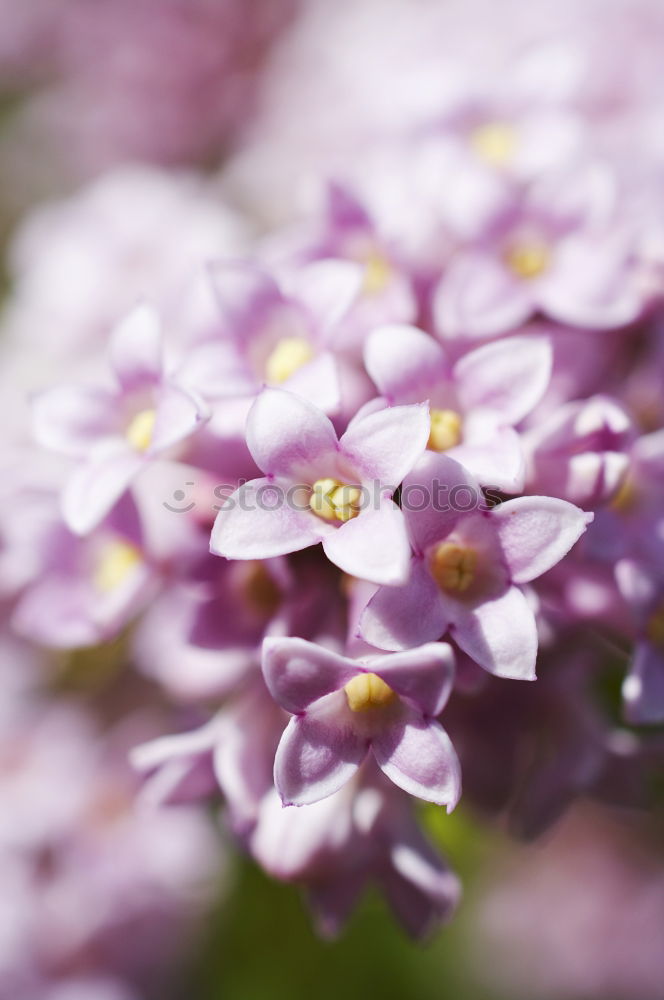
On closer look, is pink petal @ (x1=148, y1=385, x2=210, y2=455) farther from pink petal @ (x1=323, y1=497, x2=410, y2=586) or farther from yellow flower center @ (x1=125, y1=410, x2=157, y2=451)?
pink petal @ (x1=323, y1=497, x2=410, y2=586)

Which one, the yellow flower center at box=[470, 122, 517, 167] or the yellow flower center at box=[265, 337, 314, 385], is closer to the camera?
the yellow flower center at box=[265, 337, 314, 385]

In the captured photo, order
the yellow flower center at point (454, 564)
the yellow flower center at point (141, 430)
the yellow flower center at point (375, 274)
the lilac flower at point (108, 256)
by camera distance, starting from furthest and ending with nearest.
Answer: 1. the lilac flower at point (108, 256)
2. the yellow flower center at point (375, 274)
3. the yellow flower center at point (141, 430)
4. the yellow flower center at point (454, 564)

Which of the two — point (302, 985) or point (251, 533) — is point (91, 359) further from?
point (302, 985)

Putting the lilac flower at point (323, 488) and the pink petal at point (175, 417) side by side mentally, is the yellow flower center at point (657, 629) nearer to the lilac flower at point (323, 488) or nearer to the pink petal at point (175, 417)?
the lilac flower at point (323, 488)

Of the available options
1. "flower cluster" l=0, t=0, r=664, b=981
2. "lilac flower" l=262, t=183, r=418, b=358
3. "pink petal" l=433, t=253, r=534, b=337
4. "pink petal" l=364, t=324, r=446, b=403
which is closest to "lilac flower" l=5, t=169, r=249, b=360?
"flower cluster" l=0, t=0, r=664, b=981

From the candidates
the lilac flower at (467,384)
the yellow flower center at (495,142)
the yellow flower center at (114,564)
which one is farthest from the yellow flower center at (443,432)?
the yellow flower center at (495,142)
